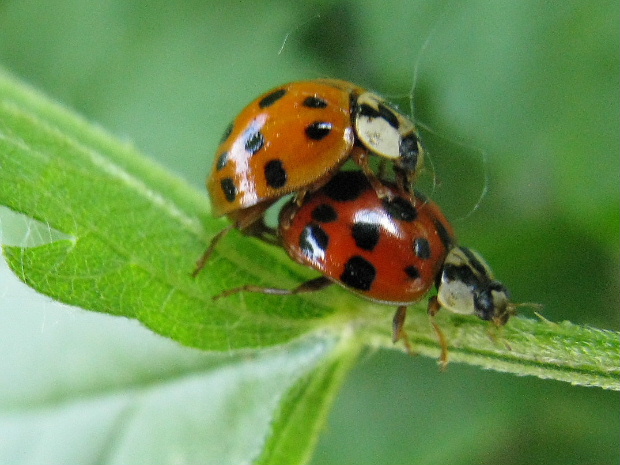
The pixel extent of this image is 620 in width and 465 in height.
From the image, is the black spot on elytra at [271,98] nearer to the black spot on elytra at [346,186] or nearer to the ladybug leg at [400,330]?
the black spot on elytra at [346,186]

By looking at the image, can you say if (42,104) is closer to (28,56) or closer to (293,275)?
(293,275)

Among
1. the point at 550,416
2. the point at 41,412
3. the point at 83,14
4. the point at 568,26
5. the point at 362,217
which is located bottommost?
the point at 41,412

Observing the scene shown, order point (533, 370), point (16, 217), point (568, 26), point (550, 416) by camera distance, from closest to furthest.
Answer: point (533, 370), point (16, 217), point (568, 26), point (550, 416)

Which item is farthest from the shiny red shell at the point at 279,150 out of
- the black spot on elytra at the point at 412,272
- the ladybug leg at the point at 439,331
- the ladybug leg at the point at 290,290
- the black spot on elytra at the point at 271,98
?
the ladybug leg at the point at 439,331

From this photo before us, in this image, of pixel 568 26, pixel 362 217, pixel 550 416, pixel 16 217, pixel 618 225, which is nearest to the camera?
pixel 16 217

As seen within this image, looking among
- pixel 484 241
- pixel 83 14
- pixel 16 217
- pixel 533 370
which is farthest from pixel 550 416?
pixel 83 14

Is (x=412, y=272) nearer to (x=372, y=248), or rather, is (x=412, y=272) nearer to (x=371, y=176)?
(x=372, y=248)

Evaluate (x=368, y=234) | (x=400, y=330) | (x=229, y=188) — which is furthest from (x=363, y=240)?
(x=229, y=188)
